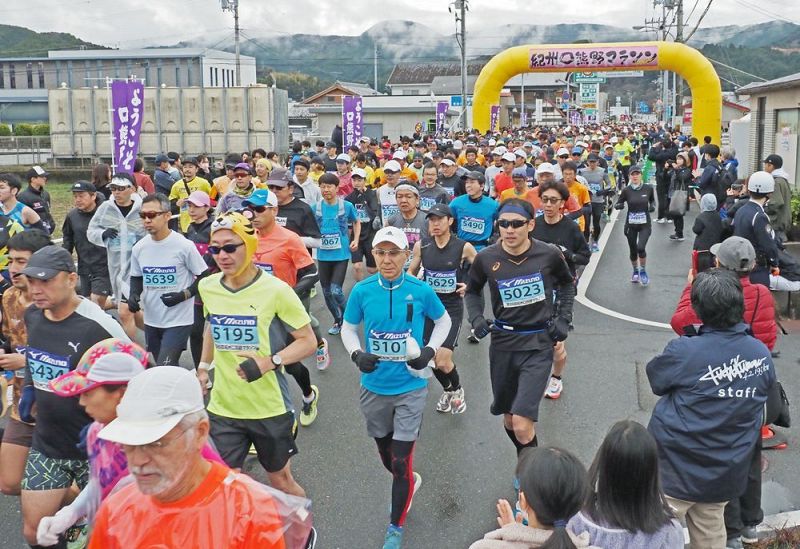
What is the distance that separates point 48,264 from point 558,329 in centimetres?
315

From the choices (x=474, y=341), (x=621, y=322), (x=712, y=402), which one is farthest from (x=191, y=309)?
(x=621, y=322)

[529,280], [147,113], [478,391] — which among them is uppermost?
[147,113]

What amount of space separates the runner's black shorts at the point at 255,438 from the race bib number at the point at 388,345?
707 millimetres

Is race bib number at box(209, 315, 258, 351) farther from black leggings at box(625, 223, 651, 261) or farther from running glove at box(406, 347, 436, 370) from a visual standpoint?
black leggings at box(625, 223, 651, 261)

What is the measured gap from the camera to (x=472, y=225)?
8.95 m

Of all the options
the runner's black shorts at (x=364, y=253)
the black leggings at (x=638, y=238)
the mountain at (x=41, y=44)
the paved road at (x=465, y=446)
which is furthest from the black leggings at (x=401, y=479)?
the mountain at (x=41, y=44)

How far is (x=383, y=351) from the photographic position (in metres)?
4.79

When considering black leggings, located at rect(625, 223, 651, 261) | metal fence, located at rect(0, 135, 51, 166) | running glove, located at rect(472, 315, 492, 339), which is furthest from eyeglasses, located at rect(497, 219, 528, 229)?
metal fence, located at rect(0, 135, 51, 166)

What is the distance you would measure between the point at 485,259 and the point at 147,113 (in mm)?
29858

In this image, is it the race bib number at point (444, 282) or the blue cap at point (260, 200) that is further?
the race bib number at point (444, 282)

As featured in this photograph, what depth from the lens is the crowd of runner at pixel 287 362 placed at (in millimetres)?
2484

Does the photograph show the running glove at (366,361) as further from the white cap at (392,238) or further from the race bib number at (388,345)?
the white cap at (392,238)

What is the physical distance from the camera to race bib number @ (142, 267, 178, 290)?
21.4ft

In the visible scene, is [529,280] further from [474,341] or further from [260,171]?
[260,171]
